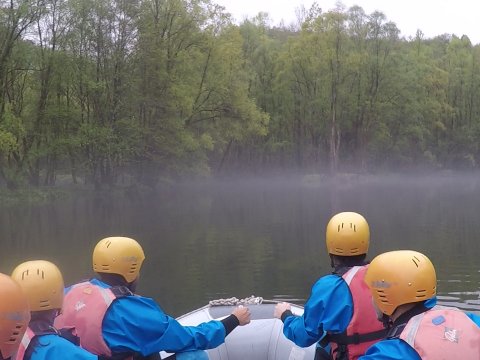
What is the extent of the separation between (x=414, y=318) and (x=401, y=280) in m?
0.18

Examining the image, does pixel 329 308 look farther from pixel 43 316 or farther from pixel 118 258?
pixel 43 316

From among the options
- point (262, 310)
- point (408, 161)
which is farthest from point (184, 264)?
point (408, 161)

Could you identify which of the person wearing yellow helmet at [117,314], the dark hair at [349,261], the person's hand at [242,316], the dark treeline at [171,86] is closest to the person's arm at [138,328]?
the person wearing yellow helmet at [117,314]

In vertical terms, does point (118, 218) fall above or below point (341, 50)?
below

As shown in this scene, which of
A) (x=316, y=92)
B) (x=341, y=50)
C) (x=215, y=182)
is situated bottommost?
(x=215, y=182)

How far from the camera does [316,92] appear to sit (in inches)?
1943

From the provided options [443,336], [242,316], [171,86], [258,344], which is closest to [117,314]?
[242,316]

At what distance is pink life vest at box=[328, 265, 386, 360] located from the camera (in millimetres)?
3277

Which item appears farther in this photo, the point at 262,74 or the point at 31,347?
the point at 262,74

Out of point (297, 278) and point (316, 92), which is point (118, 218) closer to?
point (297, 278)

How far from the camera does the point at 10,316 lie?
1978 millimetres

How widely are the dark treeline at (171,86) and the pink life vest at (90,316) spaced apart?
25.7 meters

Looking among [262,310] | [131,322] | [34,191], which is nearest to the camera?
[131,322]

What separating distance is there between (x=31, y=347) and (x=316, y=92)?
4828 centimetres
